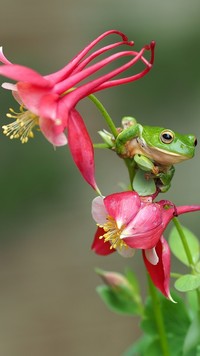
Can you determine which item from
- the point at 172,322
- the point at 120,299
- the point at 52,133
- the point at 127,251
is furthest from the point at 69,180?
the point at 52,133

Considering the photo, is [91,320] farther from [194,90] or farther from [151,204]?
[151,204]

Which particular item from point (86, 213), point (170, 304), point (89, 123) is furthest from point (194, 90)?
A: point (170, 304)

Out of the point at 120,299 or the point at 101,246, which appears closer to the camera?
the point at 101,246

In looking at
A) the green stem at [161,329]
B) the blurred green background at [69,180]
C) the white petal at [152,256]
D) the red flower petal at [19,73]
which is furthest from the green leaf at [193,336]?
the blurred green background at [69,180]

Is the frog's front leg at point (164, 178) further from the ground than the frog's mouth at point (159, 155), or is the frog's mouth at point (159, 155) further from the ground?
the frog's mouth at point (159, 155)

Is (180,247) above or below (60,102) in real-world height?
below

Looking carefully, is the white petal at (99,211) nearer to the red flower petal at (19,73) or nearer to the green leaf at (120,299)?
the red flower petal at (19,73)

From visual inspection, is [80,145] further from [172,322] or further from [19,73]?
[172,322]
